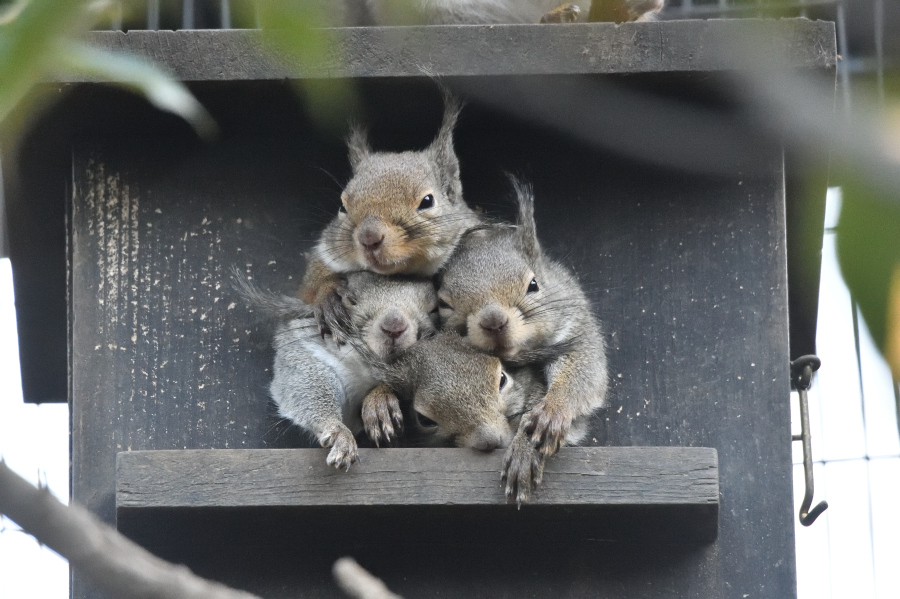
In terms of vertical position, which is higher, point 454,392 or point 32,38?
point 454,392

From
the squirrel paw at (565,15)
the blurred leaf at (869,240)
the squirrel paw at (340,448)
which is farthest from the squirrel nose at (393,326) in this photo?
the blurred leaf at (869,240)

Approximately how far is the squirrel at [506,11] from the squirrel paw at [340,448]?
3.61 ft

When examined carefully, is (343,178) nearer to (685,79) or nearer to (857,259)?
(685,79)

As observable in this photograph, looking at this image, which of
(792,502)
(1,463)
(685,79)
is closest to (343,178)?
(685,79)

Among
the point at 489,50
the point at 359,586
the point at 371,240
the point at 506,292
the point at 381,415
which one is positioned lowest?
the point at 359,586

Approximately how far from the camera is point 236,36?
103 inches

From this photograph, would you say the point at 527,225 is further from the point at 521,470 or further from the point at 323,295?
the point at 521,470

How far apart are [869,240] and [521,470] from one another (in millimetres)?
1726

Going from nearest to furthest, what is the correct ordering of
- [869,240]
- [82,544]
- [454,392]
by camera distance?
[869,240] → [82,544] → [454,392]

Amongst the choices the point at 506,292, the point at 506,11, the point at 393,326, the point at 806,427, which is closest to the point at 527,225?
the point at 506,292

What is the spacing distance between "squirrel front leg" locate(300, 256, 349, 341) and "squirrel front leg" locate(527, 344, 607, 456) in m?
0.49

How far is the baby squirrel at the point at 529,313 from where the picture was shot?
2.48m

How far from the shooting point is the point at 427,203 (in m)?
2.72

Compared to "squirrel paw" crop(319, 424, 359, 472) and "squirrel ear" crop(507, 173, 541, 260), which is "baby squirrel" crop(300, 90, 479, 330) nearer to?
"squirrel ear" crop(507, 173, 541, 260)
